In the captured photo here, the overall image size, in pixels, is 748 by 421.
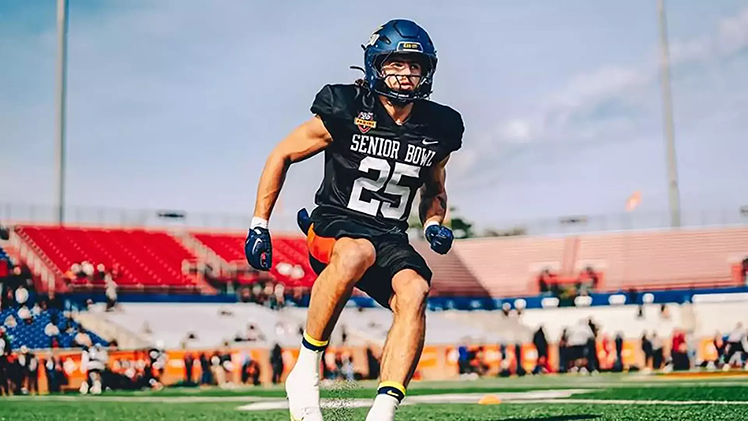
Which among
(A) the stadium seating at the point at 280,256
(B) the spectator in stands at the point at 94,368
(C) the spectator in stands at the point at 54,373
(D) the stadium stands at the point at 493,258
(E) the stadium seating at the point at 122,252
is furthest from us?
(A) the stadium seating at the point at 280,256

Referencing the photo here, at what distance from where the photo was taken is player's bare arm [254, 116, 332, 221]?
17.3 ft

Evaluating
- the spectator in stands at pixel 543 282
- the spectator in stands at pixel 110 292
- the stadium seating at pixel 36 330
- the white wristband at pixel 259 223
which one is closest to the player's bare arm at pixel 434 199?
the white wristband at pixel 259 223

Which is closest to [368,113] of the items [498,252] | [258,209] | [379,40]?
[379,40]

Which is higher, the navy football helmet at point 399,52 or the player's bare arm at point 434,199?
the navy football helmet at point 399,52

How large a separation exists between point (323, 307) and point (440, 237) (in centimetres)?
70

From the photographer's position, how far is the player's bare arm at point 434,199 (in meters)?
5.60

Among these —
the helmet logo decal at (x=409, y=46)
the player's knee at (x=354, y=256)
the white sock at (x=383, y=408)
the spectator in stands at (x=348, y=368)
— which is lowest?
the spectator in stands at (x=348, y=368)

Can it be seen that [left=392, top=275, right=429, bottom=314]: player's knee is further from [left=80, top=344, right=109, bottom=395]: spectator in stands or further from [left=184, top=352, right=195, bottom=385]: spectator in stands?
[left=184, top=352, right=195, bottom=385]: spectator in stands

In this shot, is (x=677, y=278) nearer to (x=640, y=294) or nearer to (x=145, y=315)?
(x=640, y=294)

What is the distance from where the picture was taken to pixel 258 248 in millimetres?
5074

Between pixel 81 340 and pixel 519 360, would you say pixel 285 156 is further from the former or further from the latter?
pixel 519 360

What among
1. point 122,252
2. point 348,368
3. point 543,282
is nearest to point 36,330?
point 122,252

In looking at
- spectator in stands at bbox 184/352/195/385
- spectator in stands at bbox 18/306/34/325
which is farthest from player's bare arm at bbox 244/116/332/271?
spectator in stands at bbox 18/306/34/325

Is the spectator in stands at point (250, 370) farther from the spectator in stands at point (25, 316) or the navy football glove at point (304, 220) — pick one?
the navy football glove at point (304, 220)
